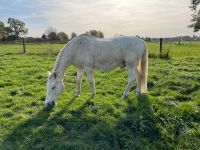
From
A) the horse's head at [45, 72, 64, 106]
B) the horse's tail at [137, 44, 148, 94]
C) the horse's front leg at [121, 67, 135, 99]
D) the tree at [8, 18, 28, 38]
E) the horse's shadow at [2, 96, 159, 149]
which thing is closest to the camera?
the horse's shadow at [2, 96, 159, 149]

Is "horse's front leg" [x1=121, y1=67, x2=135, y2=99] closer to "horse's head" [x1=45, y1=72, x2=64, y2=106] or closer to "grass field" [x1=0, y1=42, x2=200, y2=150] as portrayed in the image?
"grass field" [x1=0, y1=42, x2=200, y2=150]

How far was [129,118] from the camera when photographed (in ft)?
21.9

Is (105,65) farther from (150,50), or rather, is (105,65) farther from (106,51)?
(150,50)

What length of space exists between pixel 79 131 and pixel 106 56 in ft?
9.93

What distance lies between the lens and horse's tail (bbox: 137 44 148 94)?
8.62 metres

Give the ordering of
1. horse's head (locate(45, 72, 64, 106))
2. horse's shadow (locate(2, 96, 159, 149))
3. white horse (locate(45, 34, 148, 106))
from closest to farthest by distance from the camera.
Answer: horse's shadow (locate(2, 96, 159, 149)) < horse's head (locate(45, 72, 64, 106)) < white horse (locate(45, 34, 148, 106))

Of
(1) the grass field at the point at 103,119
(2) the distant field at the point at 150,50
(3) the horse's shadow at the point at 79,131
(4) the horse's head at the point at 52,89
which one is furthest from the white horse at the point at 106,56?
(2) the distant field at the point at 150,50

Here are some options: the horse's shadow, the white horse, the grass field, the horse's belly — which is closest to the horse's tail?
the white horse

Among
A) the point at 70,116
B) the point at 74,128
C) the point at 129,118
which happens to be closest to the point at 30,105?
the point at 70,116

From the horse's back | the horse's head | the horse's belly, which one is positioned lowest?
the horse's head

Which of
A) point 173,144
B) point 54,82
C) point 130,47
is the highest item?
point 130,47

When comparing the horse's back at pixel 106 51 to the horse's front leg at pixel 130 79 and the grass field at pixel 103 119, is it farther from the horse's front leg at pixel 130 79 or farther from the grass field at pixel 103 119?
the grass field at pixel 103 119

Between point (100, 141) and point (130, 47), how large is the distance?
366 cm

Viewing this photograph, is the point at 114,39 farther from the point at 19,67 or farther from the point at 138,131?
the point at 19,67
